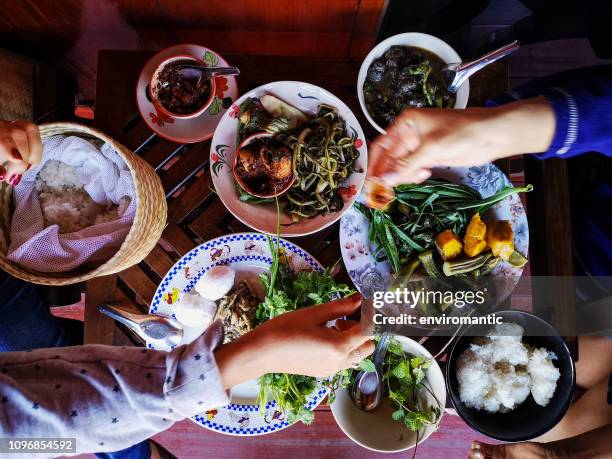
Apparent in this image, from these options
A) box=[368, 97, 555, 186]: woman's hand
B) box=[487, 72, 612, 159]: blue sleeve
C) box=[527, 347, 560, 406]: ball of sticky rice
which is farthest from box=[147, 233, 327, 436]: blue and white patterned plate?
box=[487, 72, 612, 159]: blue sleeve

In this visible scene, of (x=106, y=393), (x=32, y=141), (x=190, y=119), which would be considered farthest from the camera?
(x=190, y=119)

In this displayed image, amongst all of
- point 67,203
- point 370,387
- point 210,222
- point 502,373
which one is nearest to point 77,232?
point 67,203

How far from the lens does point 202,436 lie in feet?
5.70

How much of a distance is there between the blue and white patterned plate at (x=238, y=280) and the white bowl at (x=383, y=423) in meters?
0.07

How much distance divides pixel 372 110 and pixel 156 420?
85cm

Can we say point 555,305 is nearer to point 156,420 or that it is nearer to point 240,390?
point 240,390

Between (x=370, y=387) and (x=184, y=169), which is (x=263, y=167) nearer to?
(x=184, y=169)

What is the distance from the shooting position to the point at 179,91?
3.95 ft

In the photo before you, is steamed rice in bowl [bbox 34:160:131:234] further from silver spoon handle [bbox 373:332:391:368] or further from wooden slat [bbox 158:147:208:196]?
silver spoon handle [bbox 373:332:391:368]

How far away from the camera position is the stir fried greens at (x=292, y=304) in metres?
1.15

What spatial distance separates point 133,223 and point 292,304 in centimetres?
41

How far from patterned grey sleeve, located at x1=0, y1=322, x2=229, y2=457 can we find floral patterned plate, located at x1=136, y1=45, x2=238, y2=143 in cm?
54

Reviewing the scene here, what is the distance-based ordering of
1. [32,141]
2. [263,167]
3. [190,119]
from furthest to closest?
[190,119] → [263,167] → [32,141]

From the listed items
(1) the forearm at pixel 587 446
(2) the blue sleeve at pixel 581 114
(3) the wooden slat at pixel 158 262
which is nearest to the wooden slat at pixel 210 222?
(3) the wooden slat at pixel 158 262
